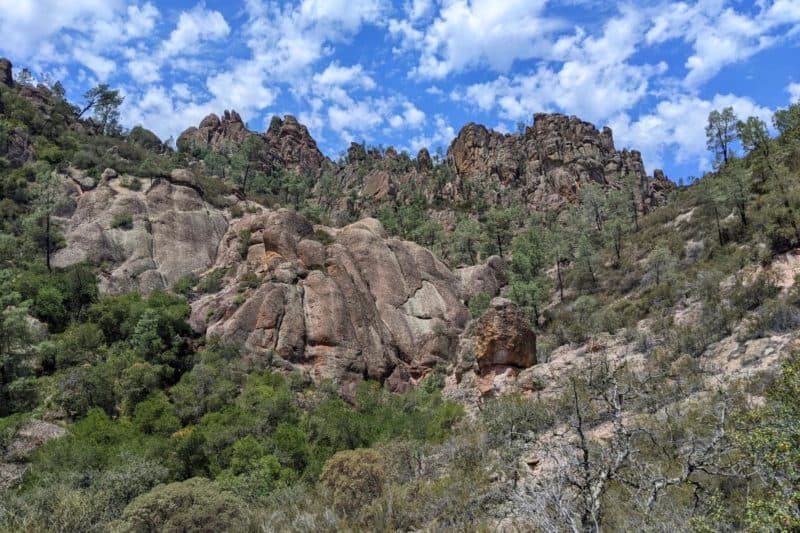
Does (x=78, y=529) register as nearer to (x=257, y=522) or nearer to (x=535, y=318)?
(x=257, y=522)

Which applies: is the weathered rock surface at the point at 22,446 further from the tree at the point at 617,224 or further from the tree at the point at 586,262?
the tree at the point at 617,224

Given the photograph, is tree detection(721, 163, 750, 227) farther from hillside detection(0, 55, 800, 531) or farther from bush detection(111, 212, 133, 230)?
bush detection(111, 212, 133, 230)

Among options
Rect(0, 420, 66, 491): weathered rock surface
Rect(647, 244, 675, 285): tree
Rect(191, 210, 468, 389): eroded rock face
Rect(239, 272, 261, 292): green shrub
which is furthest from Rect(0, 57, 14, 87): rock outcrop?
Rect(647, 244, 675, 285): tree

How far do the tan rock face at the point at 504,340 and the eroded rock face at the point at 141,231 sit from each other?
86.3 feet

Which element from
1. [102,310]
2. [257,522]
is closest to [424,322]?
[102,310]

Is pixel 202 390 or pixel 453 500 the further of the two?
pixel 202 390

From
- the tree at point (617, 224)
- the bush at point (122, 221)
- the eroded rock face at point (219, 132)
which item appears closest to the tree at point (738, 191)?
the tree at point (617, 224)

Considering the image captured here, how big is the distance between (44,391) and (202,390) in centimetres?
806

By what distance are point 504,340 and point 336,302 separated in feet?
46.3

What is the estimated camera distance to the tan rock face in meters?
32.0

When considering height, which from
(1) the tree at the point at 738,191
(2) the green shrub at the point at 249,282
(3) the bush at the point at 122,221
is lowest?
(2) the green shrub at the point at 249,282

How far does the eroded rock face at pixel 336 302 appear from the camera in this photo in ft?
126

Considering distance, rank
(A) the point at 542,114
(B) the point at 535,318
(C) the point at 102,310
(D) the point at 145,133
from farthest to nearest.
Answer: (A) the point at 542,114, (D) the point at 145,133, (B) the point at 535,318, (C) the point at 102,310

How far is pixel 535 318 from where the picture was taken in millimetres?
42750
